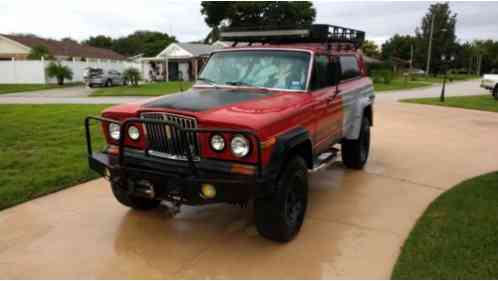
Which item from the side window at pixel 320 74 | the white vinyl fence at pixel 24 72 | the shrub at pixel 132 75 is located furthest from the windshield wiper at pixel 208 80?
the white vinyl fence at pixel 24 72

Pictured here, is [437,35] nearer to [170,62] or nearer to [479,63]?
[479,63]

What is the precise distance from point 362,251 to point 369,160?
3.54m

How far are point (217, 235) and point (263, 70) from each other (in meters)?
1.88

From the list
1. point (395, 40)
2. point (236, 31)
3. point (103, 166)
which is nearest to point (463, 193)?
point (236, 31)

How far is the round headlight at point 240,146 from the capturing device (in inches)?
120

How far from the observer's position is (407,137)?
879cm

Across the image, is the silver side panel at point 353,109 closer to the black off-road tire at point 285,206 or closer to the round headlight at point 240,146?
the black off-road tire at point 285,206

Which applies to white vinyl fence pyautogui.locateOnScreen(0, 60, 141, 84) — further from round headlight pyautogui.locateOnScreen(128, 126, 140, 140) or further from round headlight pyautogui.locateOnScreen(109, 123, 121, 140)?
round headlight pyautogui.locateOnScreen(128, 126, 140, 140)

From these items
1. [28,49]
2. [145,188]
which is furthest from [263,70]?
[28,49]

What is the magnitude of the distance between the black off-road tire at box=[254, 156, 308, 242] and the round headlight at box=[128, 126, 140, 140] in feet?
4.10

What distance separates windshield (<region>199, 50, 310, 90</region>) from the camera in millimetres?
4227

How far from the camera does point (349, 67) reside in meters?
5.69

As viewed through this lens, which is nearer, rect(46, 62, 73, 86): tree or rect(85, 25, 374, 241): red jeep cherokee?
rect(85, 25, 374, 241): red jeep cherokee

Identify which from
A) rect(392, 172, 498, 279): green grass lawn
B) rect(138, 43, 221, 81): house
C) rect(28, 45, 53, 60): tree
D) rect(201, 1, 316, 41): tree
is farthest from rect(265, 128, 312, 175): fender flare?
rect(201, 1, 316, 41): tree
